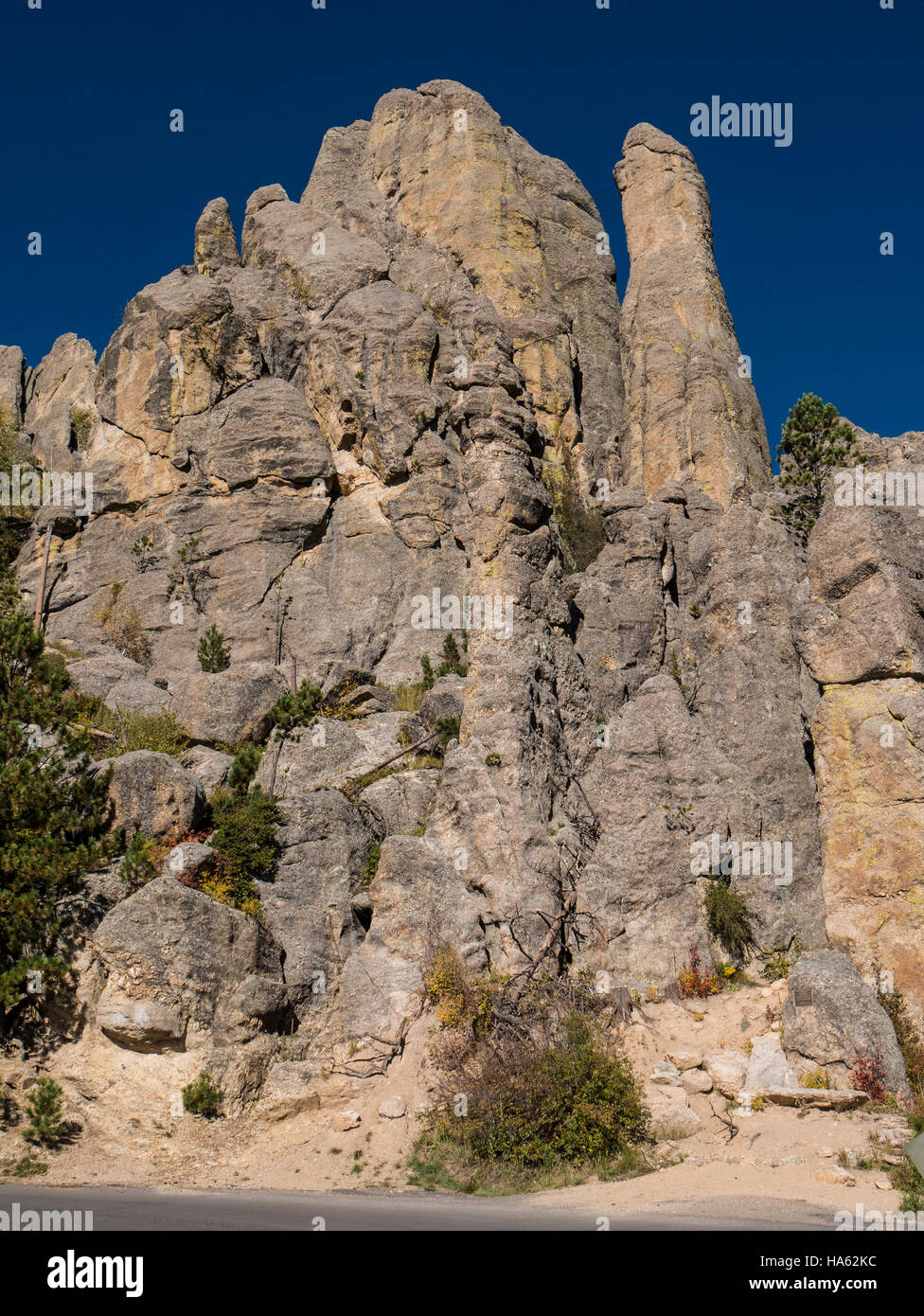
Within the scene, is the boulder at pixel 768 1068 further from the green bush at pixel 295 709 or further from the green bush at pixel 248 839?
the green bush at pixel 295 709

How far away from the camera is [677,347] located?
36.1 m

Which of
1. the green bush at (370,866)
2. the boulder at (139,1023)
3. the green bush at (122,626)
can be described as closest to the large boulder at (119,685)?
the green bush at (122,626)

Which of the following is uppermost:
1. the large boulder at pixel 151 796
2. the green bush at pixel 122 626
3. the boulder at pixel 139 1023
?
the green bush at pixel 122 626

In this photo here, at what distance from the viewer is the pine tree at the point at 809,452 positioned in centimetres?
2619

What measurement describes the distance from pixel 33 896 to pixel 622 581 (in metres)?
16.4

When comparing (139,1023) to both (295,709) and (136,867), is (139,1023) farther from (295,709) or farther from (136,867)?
(295,709)

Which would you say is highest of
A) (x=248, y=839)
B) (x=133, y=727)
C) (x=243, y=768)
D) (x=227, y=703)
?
(x=227, y=703)

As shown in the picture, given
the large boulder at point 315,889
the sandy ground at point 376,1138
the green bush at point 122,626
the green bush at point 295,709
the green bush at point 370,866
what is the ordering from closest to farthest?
the sandy ground at point 376,1138
the large boulder at point 315,889
the green bush at point 370,866
the green bush at point 295,709
the green bush at point 122,626

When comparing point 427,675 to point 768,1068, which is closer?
point 768,1068

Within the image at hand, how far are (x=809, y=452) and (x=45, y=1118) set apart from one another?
25237mm

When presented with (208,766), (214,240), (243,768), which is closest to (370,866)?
(243,768)

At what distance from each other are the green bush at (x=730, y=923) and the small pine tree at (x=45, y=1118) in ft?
37.5

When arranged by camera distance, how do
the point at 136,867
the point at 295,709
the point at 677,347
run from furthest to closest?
the point at 677,347 < the point at 295,709 < the point at 136,867

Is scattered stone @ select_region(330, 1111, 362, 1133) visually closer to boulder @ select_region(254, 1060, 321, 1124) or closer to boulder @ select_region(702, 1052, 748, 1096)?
boulder @ select_region(254, 1060, 321, 1124)
